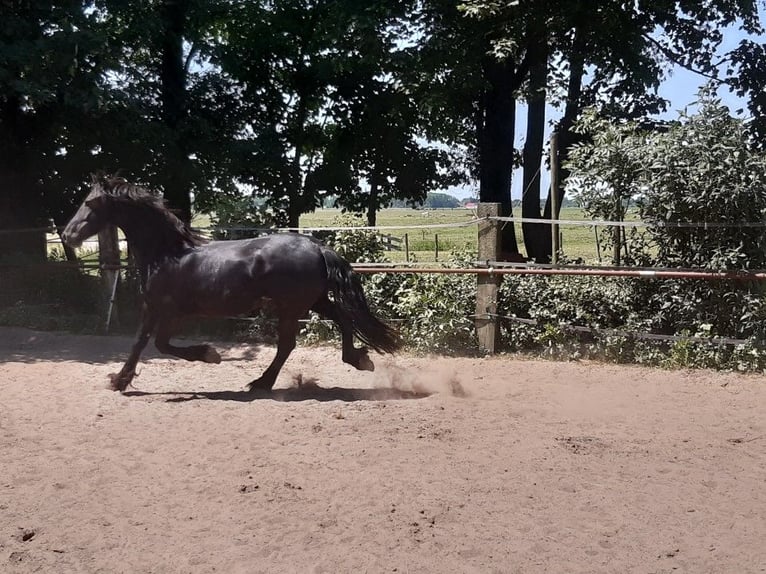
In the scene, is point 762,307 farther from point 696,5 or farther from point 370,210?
point 370,210

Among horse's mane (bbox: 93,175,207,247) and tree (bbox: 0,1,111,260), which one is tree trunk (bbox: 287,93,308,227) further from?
horse's mane (bbox: 93,175,207,247)

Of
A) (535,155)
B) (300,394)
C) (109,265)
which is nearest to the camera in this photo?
(300,394)

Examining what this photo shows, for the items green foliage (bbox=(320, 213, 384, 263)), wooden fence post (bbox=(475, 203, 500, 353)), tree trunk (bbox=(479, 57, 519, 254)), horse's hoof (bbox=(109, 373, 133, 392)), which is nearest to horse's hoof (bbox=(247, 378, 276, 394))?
horse's hoof (bbox=(109, 373, 133, 392))

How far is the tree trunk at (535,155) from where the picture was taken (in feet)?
43.2

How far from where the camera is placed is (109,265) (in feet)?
34.3

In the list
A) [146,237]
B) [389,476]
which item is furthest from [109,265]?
[389,476]

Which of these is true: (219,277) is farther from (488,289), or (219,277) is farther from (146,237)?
(488,289)

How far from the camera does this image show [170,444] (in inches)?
208

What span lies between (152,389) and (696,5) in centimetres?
1093

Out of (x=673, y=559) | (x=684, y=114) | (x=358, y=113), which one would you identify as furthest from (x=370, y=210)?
(x=673, y=559)

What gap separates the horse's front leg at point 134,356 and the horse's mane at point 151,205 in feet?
2.29

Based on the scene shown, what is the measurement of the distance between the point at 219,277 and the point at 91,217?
4.31 ft

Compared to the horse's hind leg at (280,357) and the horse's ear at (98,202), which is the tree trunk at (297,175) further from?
the horse's hind leg at (280,357)

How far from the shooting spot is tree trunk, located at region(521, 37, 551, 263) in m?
13.2
